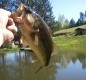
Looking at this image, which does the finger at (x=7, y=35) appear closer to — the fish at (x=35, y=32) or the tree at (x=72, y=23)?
the fish at (x=35, y=32)

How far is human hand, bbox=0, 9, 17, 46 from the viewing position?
4.64 ft

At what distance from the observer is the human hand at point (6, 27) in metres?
1.41

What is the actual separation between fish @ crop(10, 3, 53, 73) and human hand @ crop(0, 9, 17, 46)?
0.05 m

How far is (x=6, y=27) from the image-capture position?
149 centimetres

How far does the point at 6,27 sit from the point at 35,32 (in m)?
0.27

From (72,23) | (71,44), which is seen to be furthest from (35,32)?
(72,23)

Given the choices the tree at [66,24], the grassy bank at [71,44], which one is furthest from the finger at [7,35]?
the tree at [66,24]

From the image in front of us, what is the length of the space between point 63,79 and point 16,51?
71.6ft

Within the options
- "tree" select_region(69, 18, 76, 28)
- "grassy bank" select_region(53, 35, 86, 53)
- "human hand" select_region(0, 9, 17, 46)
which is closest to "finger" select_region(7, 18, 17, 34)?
"human hand" select_region(0, 9, 17, 46)

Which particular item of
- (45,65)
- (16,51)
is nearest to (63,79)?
(45,65)

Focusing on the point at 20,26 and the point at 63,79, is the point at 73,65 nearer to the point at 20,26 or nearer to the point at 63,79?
the point at 63,79

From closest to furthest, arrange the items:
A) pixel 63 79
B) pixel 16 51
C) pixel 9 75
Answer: pixel 63 79 → pixel 9 75 → pixel 16 51

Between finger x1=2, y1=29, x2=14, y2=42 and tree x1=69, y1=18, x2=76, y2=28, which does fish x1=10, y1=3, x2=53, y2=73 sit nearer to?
finger x1=2, y1=29, x2=14, y2=42

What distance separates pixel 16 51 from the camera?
125 ft
